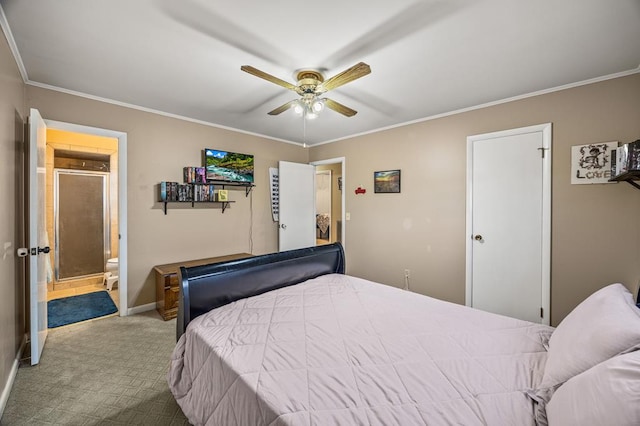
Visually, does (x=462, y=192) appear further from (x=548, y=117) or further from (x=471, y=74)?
(x=471, y=74)

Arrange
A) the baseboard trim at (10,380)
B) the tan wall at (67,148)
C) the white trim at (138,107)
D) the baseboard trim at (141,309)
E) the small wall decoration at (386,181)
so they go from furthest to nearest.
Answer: the tan wall at (67,148)
the small wall decoration at (386,181)
the baseboard trim at (141,309)
the white trim at (138,107)
the baseboard trim at (10,380)

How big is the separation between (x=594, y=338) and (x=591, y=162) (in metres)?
2.33

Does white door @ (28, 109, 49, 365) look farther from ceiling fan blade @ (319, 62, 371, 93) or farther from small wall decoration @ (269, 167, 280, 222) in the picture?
small wall decoration @ (269, 167, 280, 222)

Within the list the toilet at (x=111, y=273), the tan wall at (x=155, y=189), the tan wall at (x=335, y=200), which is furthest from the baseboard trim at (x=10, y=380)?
the tan wall at (x=335, y=200)

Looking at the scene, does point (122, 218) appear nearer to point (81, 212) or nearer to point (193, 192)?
point (193, 192)

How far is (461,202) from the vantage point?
10.9 ft

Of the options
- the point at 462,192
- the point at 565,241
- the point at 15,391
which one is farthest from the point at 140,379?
the point at 565,241

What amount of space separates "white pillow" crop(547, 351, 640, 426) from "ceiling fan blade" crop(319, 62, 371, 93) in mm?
1754

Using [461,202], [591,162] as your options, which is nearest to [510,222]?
[461,202]

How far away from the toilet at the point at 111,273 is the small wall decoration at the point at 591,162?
5940 millimetres

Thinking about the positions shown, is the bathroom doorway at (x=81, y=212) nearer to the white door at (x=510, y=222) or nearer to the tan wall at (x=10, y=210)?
the tan wall at (x=10, y=210)

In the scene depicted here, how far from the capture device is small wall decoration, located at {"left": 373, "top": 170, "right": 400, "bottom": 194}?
3906 mm

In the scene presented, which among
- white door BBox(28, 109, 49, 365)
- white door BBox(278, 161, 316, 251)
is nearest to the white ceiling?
white door BBox(28, 109, 49, 365)

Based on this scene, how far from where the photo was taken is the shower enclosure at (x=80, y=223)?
14.1 feet
